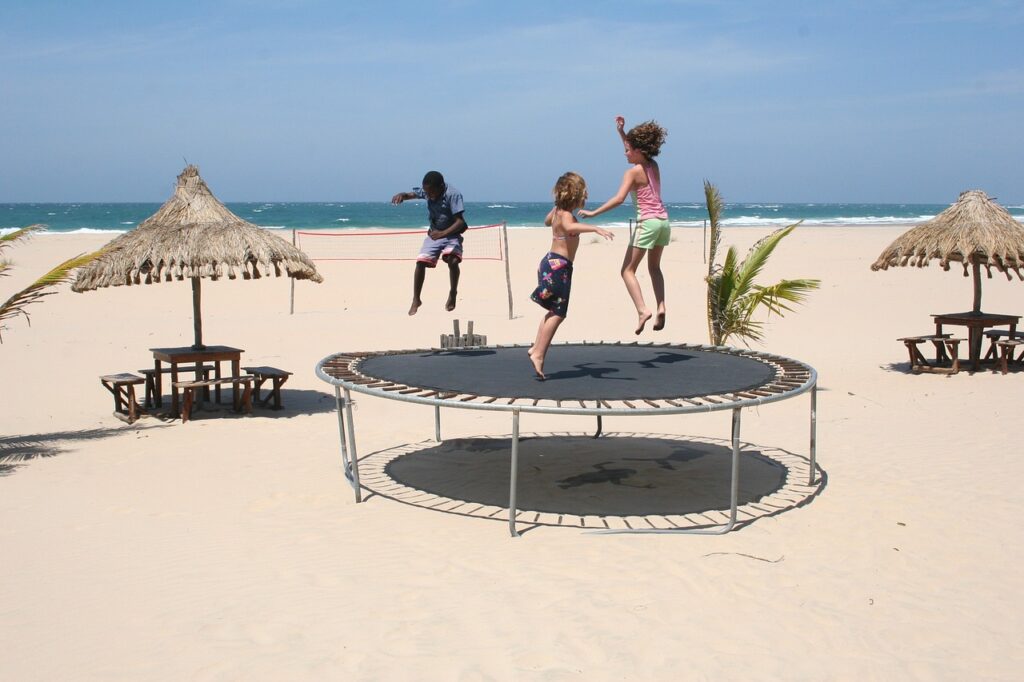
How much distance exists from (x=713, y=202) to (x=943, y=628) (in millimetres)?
5663

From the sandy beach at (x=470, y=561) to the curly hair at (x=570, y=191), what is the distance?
1990 mm

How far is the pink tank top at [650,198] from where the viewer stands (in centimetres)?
641

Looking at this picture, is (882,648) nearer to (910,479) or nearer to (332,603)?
(332,603)

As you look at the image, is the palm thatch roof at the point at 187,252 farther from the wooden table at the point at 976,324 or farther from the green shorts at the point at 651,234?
the wooden table at the point at 976,324

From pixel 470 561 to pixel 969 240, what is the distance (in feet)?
28.5

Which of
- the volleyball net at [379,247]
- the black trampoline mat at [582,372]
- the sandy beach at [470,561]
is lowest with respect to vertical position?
the sandy beach at [470,561]

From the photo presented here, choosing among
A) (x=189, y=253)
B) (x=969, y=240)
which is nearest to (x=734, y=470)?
(x=189, y=253)

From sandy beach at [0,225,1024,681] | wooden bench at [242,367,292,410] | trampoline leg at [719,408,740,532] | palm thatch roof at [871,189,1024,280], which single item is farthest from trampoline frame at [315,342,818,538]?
palm thatch roof at [871,189,1024,280]

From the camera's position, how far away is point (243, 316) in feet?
55.6

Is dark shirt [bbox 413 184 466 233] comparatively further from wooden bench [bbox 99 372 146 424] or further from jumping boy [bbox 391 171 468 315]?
wooden bench [bbox 99 372 146 424]

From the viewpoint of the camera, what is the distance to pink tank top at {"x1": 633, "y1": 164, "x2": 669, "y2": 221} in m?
6.41

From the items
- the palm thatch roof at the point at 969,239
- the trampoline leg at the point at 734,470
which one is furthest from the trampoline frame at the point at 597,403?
the palm thatch roof at the point at 969,239

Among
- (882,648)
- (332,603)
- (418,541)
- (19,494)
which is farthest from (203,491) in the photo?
(882,648)

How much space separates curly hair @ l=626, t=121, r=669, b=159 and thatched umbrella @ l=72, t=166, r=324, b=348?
13.2 ft
